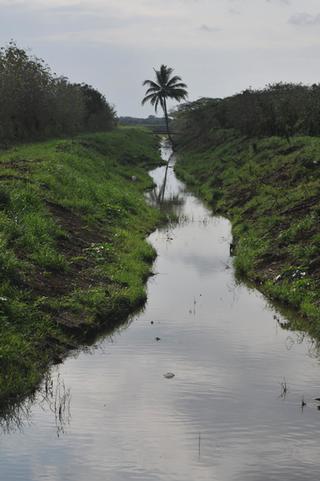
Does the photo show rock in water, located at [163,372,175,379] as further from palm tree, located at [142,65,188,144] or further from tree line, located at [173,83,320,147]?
palm tree, located at [142,65,188,144]

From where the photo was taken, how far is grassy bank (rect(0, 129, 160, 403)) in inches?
500

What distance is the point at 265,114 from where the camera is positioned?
44375 millimetres

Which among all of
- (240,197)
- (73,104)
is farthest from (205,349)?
(73,104)

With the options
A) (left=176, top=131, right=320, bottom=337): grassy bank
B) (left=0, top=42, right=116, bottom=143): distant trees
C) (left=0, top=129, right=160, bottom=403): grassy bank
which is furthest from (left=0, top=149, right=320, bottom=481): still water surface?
(left=0, top=42, right=116, bottom=143): distant trees

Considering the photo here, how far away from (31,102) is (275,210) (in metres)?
32.6

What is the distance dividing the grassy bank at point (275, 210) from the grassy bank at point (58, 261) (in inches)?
158

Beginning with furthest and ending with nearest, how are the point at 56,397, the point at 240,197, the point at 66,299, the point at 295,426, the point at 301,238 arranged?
the point at 240,197 < the point at 301,238 < the point at 66,299 < the point at 56,397 < the point at 295,426

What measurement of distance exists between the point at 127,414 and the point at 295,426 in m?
2.87

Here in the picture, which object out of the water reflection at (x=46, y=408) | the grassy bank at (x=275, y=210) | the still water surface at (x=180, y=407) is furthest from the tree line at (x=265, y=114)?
the water reflection at (x=46, y=408)

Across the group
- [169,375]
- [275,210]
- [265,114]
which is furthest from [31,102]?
[169,375]

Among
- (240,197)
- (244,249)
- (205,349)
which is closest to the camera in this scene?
(205,349)

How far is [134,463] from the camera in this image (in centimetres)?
884

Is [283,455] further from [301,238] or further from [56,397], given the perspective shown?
[301,238]

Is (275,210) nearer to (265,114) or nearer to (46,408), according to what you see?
(46,408)
